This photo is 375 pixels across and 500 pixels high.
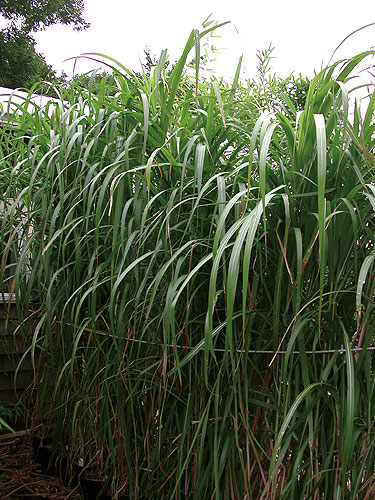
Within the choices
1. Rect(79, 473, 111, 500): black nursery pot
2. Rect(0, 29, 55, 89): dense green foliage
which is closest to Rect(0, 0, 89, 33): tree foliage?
Rect(0, 29, 55, 89): dense green foliage

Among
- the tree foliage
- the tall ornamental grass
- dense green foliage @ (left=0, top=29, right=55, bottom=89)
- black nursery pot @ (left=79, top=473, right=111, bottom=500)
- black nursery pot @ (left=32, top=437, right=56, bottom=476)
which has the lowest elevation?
black nursery pot @ (left=32, top=437, right=56, bottom=476)

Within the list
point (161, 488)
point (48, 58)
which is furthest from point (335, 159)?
point (48, 58)

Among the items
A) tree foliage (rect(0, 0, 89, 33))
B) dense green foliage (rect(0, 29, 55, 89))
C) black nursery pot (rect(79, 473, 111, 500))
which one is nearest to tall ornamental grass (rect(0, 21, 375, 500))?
black nursery pot (rect(79, 473, 111, 500))

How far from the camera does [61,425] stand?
1723 millimetres

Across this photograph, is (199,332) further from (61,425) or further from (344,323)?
(61,425)

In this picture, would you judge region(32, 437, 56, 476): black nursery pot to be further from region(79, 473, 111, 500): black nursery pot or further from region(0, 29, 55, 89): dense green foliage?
region(0, 29, 55, 89): dense green foliage

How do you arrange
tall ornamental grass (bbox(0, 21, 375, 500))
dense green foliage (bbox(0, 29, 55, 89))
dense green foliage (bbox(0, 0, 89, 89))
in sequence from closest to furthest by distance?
tall ornamental grass (bbox(0, 21, 375, 500)), dense green foliage (bbox(0, 29, 55, 89)), dense green foliage (bbox(0, 0, 89, 89))

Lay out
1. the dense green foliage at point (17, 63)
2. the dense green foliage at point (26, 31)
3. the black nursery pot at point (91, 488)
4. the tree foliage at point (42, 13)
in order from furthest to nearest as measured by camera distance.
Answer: the tree foliage at point (42, 13) → the dense green foliage at point (26, 31) → the dense green foliage at point (17, 63) → the black nursery pot at point (91, 488)

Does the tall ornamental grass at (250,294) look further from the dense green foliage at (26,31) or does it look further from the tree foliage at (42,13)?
the tree foliage at (42,13)

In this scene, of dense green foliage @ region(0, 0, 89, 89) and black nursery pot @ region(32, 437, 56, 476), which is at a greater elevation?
dense green foliage @ region(0, 0, 89, 89)

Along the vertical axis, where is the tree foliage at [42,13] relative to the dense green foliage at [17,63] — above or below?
above

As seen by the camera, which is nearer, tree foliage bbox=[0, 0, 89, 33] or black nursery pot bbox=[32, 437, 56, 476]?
black nursery pot bbox=[32, 437, 56, 476]

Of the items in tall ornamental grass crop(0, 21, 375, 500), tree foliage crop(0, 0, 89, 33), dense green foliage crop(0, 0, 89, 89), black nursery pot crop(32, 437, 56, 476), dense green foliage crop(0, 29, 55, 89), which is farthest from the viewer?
tree foliage crop(0, 0, 89, 33)

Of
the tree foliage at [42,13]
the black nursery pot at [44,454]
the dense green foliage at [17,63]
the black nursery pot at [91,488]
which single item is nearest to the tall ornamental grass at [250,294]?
the black nursery pot at [91,488]
